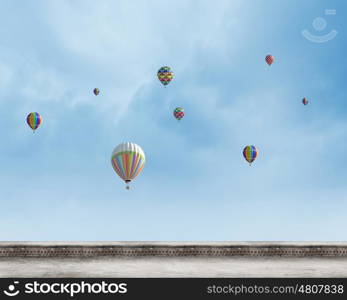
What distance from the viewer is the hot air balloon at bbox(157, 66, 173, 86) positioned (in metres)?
60.8

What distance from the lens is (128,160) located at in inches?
1745

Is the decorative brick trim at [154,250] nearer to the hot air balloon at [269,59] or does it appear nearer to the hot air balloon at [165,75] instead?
the hot air balloon at [165,75]

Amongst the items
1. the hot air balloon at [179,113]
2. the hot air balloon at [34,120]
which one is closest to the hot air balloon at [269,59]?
the hot air balloon at [179,113]

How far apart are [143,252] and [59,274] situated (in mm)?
4565

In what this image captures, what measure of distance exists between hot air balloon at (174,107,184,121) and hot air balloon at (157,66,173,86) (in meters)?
5.38

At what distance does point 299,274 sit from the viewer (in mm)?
19766

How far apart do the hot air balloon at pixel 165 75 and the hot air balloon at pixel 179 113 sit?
5.38m

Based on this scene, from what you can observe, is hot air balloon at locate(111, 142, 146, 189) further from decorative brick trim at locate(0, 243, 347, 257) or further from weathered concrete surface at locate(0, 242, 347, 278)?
decorative brick trim at locate(0, 243, 347, 257)

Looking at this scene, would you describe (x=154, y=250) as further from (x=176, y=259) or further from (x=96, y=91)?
(x=96, y=91)

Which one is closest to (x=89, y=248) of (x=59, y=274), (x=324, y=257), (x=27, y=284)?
(x=59, y=274)

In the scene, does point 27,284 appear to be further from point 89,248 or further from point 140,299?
point 89,248

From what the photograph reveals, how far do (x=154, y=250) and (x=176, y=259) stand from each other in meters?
1.12

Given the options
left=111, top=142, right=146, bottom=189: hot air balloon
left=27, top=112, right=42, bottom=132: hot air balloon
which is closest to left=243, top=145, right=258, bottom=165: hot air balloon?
left=111, top=142, right=146, bottom=189: hot air balloon

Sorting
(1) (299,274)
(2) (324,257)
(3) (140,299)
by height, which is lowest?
(3) (140,299)
